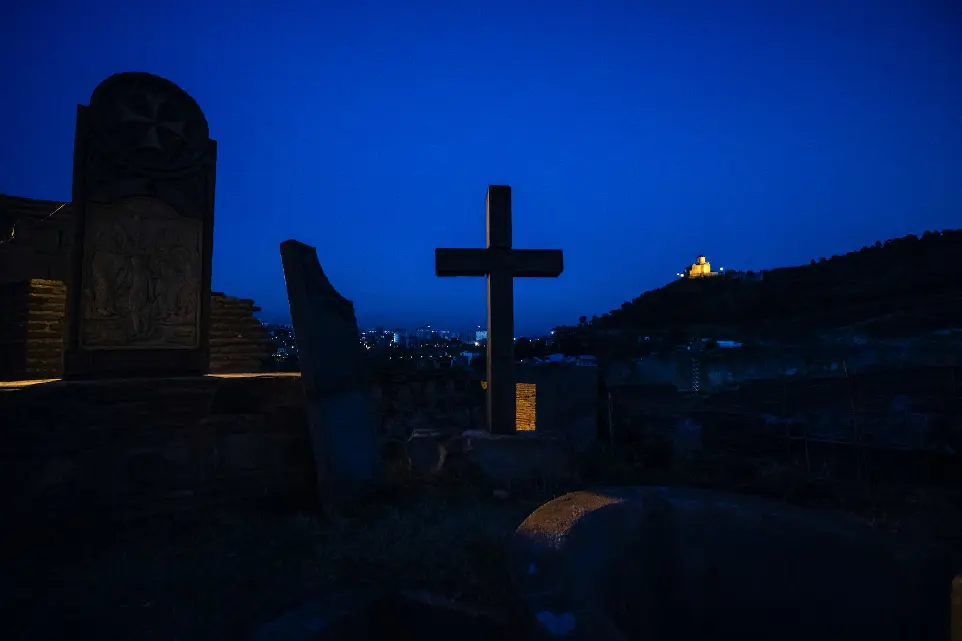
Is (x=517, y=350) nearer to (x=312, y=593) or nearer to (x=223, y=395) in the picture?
(x=223, y=395)

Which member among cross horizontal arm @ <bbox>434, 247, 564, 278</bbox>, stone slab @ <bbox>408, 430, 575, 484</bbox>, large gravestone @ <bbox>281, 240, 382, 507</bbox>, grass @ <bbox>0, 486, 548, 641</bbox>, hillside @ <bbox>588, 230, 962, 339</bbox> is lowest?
grass @ <bbox>0, 486, 548, 641</bbox>

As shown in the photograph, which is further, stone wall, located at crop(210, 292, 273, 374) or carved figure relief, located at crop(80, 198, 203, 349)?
stone wall, located at crop(210, 292, 273, 374)

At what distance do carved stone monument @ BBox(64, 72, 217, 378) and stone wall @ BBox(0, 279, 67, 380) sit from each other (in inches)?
164

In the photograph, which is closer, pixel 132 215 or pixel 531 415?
pixel 132 215

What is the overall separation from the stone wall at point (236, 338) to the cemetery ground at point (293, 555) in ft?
12.8

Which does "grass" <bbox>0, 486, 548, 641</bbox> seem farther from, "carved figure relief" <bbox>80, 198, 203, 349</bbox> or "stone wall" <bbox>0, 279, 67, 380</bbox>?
"stone wall" <bbox>0, 279, 67, 380</bbox>

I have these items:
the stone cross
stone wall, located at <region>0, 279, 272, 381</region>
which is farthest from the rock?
stone wall, located at <region>0, 279, 272, 381</region>

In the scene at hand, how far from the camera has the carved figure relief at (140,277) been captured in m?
3.80

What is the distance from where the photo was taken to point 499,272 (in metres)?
4.47

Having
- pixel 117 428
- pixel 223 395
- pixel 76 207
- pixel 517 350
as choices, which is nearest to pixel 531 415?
pixel 517 350

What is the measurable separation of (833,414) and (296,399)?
6.34 metres

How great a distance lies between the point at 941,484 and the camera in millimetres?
4500

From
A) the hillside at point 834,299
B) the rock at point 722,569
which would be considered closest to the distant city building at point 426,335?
the hillside at point 834,299

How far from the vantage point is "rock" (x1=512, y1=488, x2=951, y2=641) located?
1.47m
